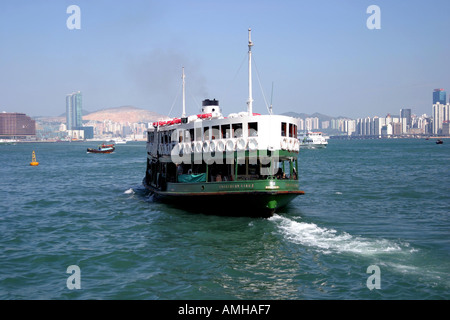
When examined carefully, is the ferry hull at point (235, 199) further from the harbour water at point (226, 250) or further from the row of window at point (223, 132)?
the row of window at point (223, 132)

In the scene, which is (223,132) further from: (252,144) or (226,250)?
(226,250)

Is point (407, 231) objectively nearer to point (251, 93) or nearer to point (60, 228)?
point (251, 93)

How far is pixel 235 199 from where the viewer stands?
69.9 ft

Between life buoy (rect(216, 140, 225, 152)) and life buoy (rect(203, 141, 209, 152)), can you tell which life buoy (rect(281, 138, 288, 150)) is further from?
life buoy (rect(203, 141, 209, 152))

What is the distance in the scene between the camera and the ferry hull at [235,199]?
20797 mm

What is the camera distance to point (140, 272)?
547 inches

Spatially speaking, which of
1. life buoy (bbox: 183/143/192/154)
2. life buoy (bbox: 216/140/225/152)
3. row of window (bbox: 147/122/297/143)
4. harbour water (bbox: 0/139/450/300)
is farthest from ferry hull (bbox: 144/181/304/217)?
row of window (bbox: 147/122/297/143)

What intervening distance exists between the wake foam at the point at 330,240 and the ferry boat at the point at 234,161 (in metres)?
1.98

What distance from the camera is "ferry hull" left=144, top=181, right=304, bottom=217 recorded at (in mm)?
20797

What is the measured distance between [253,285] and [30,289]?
22.3 feet

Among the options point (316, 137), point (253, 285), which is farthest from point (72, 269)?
point (316, 137)

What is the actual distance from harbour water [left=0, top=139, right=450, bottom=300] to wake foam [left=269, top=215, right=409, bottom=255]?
4 centimetres

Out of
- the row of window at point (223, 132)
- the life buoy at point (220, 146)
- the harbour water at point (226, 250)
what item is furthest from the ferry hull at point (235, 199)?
the row of window at point (223, 132)

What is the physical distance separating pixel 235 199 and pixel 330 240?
563cm
